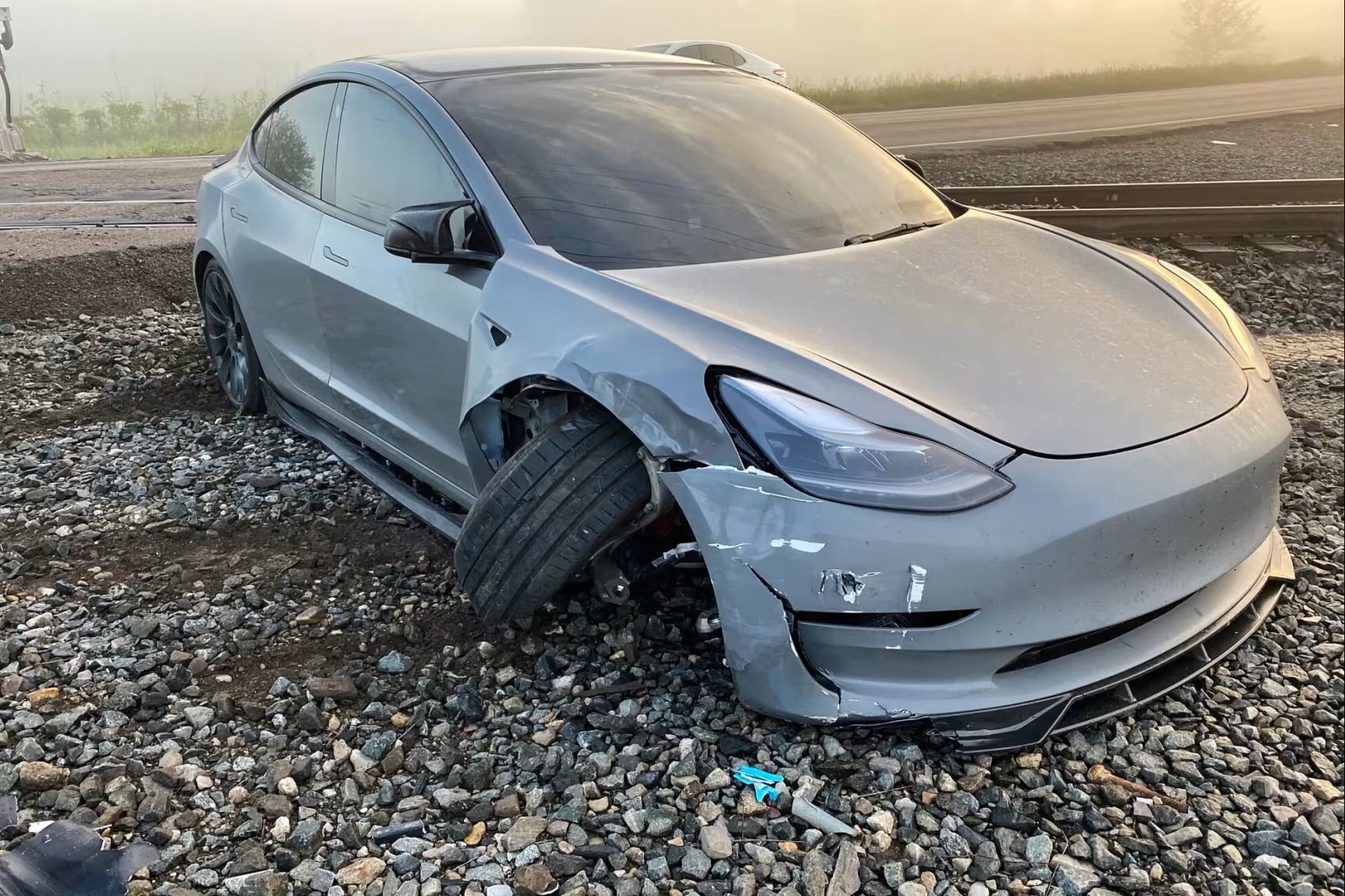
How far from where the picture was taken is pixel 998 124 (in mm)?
18359

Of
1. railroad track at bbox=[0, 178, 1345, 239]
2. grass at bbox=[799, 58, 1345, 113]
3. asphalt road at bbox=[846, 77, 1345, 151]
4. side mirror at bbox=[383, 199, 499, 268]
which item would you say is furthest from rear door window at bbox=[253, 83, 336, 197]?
grass at bbox=[799, 58, 1345, 113]

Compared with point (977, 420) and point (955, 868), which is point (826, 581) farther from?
point (955, 868)

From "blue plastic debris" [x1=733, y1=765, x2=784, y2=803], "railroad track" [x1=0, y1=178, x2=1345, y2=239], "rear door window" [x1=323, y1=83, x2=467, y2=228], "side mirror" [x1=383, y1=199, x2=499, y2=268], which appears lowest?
"blue plastic debris" [x1=733, y1=765, x2=784, y2=803]

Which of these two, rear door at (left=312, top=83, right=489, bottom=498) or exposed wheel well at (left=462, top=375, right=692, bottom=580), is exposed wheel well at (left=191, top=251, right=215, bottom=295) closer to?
rear door at (left=312, top=83, right=489, bottom=498)

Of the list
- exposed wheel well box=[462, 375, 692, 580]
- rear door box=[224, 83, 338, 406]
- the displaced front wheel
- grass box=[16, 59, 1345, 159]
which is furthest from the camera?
grass box=[16, 59, 1345, 159]

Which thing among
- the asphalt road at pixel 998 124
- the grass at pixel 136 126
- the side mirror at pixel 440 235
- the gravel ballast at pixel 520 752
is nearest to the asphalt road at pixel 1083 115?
the asphalt road at pixel 998 124

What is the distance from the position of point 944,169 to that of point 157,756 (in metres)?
11.8

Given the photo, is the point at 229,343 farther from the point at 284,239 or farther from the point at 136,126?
the point at 136,126

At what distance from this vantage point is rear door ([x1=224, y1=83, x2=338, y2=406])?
385 centimetres

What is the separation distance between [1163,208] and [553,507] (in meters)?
6.45

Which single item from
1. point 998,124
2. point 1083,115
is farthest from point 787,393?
point 1083,115

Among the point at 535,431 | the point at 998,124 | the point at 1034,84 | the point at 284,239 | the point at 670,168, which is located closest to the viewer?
the point at 535,431

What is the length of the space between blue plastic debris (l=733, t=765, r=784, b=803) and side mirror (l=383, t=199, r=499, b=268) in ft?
5.03

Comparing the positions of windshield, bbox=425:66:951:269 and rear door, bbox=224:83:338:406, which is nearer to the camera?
windshield, bbox=425:66:951:269
